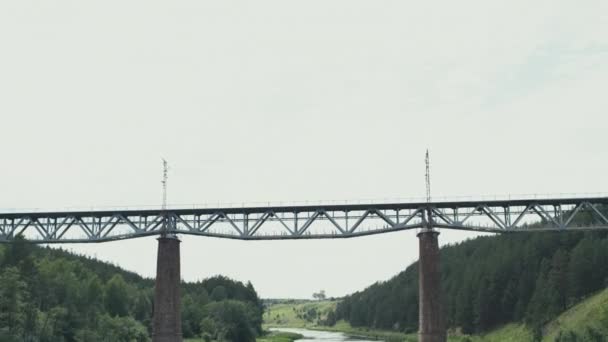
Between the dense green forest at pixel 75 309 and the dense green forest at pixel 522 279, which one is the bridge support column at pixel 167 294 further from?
the dense green forest at pixel 522 279

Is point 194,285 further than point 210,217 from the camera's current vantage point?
Yes

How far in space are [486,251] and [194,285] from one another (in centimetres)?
7625

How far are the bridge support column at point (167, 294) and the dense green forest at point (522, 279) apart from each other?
49.3 metres

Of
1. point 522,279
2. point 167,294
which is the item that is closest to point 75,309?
point 167,294

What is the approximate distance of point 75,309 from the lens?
8556cm

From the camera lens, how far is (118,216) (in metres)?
69.6

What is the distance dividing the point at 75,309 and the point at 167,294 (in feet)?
80.0

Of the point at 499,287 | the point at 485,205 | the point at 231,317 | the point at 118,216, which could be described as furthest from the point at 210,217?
the point at 499,287

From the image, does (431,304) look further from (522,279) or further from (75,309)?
(522,279)

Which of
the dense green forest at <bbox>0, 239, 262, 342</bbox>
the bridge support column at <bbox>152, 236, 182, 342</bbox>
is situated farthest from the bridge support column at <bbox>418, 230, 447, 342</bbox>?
the dense green forest at <bbox>0, 239, 262, 342</bbox>

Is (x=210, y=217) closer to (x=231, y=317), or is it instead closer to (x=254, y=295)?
(x=231, y=317)

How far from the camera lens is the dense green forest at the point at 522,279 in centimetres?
10019

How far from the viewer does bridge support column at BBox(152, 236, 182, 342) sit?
66.4m

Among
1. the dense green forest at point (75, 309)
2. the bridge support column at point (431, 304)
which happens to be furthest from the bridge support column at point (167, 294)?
the bridge support column at point (431, 304)
